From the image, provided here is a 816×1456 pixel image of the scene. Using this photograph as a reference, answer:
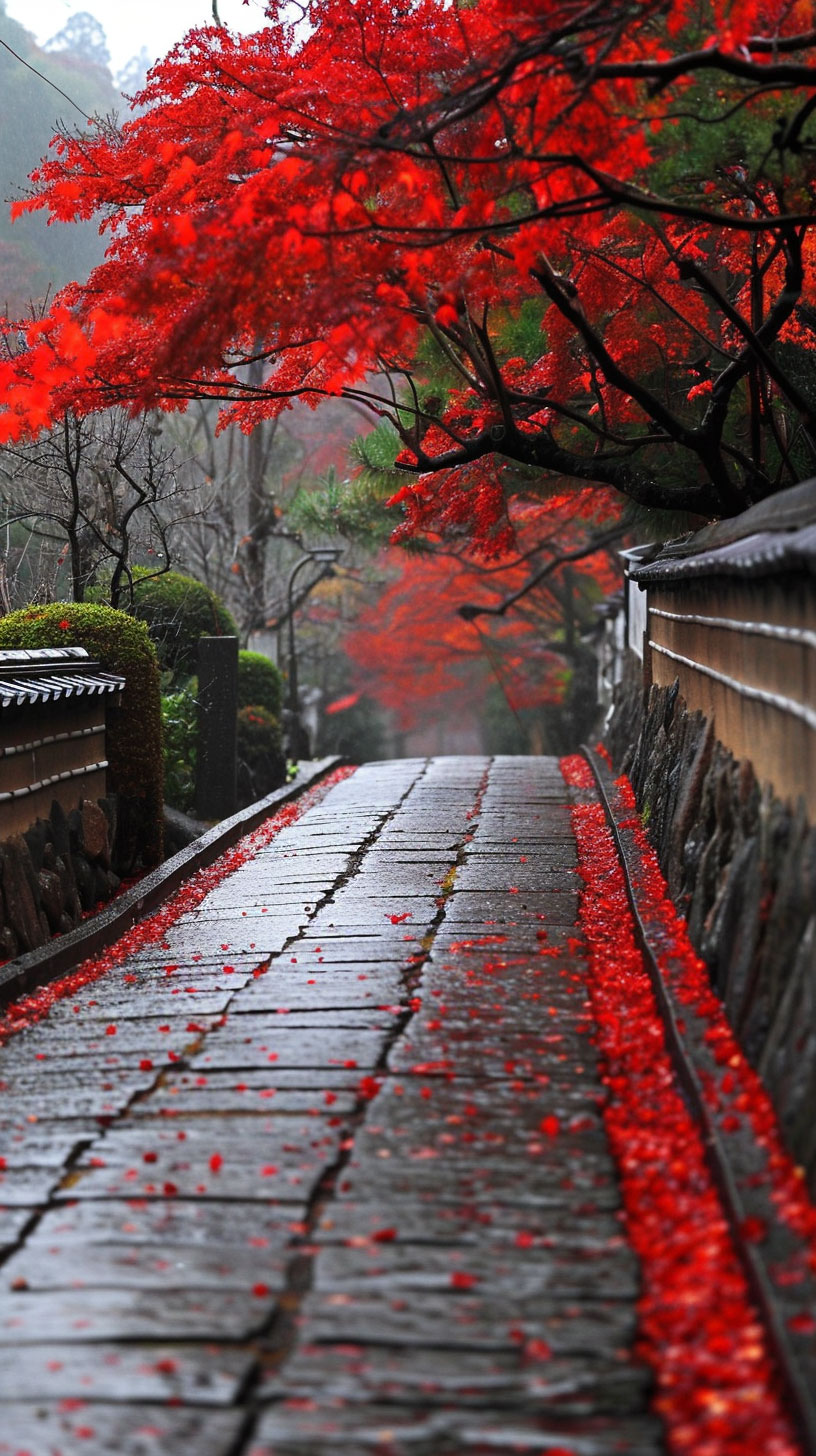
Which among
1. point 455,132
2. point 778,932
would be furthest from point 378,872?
point 778,932

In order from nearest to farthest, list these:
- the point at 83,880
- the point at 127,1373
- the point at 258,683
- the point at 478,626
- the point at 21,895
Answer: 1. the point at 127,1373
2. the point at 21,895
3. the point at 83,880
4. the point at 258,683
5. the point at 478,626

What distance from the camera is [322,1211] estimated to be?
170 inches

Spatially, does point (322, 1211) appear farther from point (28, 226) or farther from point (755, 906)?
point (28, 226)

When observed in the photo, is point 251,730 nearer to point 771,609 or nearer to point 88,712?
point 88,712

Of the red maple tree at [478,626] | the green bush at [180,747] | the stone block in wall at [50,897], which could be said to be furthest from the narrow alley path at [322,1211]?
the red maple tree at [478,626]

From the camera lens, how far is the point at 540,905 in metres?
8.91

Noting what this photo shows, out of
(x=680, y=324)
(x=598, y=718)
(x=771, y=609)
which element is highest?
(x=680, y=324)

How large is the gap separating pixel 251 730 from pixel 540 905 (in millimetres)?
10215

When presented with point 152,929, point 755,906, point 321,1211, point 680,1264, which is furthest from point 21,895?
point 680,1264

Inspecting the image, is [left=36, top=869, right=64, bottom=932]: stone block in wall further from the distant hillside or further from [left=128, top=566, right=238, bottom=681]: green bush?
the distant hillside

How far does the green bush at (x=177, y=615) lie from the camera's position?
17.2 meters

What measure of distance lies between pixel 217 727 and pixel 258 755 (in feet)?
11.2

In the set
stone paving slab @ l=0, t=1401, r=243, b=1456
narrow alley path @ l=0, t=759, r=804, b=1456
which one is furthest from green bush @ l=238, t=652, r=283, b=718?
stone paving slab @ l=0, t=1401, r=243, b=1456

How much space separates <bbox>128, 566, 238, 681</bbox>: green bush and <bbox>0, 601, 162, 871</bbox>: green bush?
486 cm
